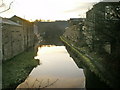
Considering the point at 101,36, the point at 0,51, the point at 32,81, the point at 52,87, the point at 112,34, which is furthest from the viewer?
the point at 0,51

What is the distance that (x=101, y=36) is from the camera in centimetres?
1619

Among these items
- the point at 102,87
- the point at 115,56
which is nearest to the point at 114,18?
the point at 115,56

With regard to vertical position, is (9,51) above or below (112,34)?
below

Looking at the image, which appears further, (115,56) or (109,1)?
(109,1)

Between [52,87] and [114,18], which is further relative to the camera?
[114,18]

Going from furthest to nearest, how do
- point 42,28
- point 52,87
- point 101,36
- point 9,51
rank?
point 42,28, point 9,51, point 101,36, point 52,87

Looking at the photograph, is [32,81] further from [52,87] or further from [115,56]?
[115,56]

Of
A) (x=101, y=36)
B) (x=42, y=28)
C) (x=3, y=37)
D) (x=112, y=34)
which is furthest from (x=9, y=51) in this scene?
(x=42, y=28)

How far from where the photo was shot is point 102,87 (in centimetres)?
1085

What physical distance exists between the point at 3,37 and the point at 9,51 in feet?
7.87

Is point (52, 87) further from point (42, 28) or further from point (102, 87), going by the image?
point (42, 28)

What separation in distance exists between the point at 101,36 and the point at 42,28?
251 ft

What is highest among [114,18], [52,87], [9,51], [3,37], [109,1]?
[109,1]

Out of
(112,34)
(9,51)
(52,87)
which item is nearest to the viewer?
(52,87)
